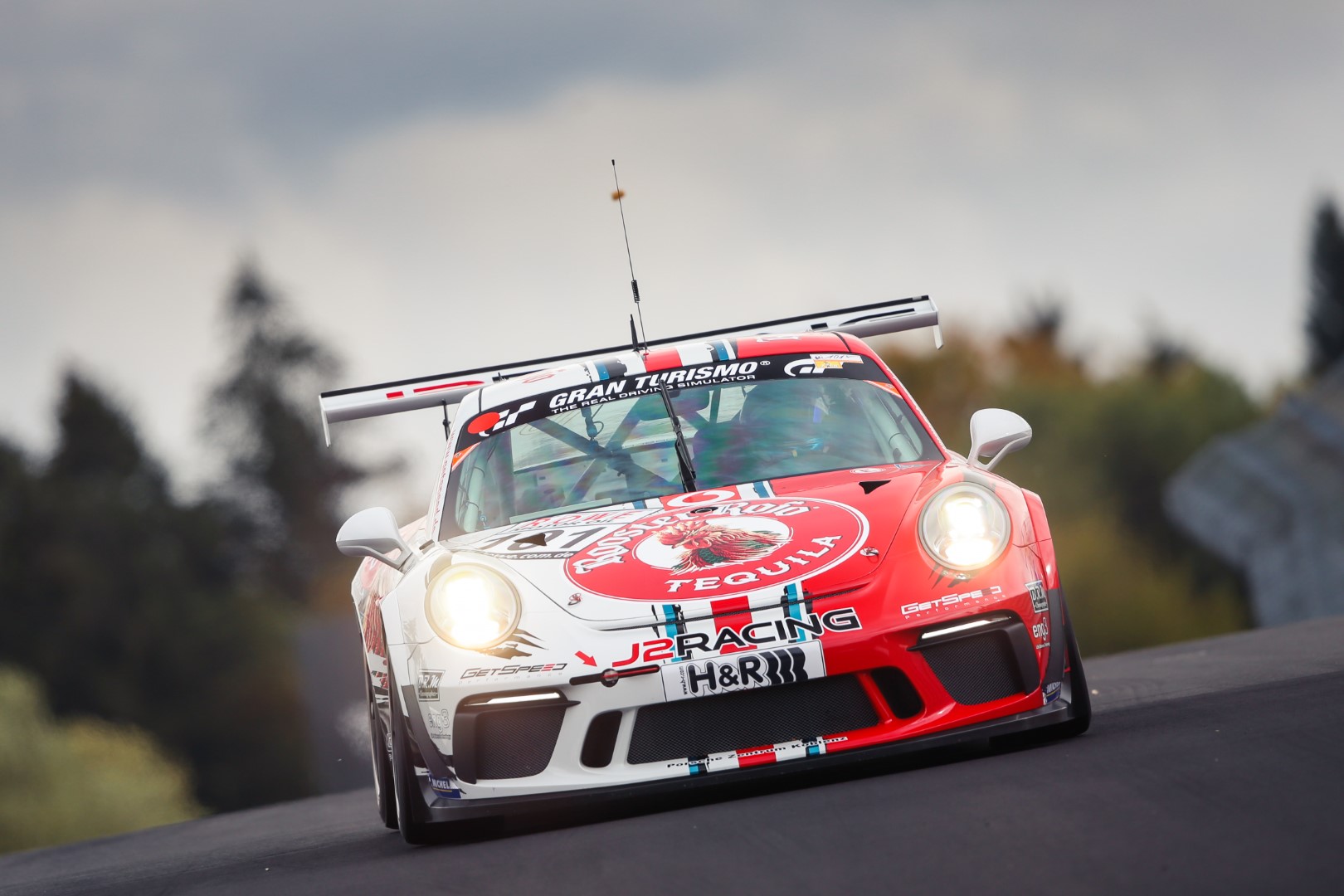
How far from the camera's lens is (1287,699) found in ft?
19.7

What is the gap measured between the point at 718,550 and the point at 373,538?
4.18ft

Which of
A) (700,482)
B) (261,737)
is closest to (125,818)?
(261,737)

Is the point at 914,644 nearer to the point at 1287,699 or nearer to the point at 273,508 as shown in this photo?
the point at 1287,699

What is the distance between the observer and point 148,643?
63.0 metres

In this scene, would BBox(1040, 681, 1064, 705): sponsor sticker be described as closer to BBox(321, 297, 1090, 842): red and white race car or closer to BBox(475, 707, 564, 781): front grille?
BBox(321, 297, 1090, 842): red and white race car

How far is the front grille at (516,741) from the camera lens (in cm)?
530

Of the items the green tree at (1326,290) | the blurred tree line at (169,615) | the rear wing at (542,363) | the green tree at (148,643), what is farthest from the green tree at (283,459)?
the rear wing at (542,363)

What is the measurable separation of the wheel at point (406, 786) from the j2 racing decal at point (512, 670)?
17.1 inches

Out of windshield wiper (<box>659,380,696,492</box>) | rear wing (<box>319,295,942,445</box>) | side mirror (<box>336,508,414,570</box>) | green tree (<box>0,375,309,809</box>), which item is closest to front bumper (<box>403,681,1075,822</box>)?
side mirror (<box>336,508,414,570</box>)

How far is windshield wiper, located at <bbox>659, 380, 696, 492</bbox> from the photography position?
249 inches

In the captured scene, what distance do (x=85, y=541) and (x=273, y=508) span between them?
10486 millimetres

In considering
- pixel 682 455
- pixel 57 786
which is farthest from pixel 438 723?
pixel 57 786

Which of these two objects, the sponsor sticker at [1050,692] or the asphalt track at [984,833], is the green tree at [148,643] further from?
the sponsor sticker at [1050,692]

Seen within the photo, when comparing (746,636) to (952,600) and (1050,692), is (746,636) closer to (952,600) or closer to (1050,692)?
(952,600)
